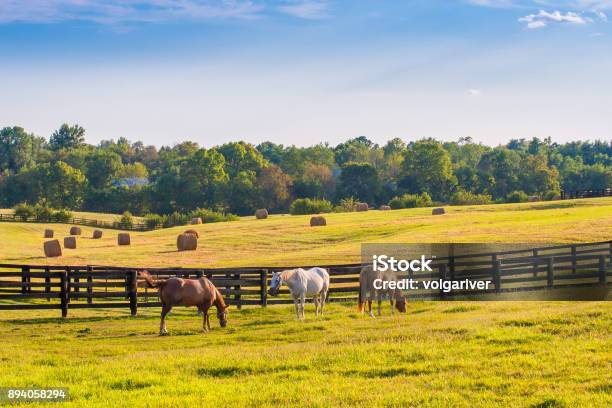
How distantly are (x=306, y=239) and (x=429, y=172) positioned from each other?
251 ft

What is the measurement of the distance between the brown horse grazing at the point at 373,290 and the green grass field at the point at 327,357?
0.62 metres

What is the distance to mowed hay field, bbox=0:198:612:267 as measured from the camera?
46781 mm

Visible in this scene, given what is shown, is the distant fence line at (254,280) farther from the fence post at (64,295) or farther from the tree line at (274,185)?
the tree line at (274,185)

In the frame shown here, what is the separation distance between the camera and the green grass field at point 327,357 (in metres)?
12.0

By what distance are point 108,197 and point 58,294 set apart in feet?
373

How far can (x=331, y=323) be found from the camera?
69.1 feet

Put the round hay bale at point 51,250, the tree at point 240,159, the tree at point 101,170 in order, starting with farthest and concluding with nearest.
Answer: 1. the tree at point 101,170
2. the tree at point 240,159
3. the round hay bale at point 51,250

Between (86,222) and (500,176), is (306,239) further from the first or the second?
(500,176)

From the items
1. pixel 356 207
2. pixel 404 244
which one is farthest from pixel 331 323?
pixel 356 207

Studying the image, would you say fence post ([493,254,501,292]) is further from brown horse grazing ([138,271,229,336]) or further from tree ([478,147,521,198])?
tree ([478,147,521,198])

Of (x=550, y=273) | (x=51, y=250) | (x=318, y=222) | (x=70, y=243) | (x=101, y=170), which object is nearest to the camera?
(x=550, y=273)

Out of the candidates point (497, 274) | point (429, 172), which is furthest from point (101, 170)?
point (497, 274)

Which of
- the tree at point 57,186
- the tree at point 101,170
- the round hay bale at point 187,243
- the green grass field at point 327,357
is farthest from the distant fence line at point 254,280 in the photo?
the tree at point 101,170

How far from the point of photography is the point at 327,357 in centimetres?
1500
